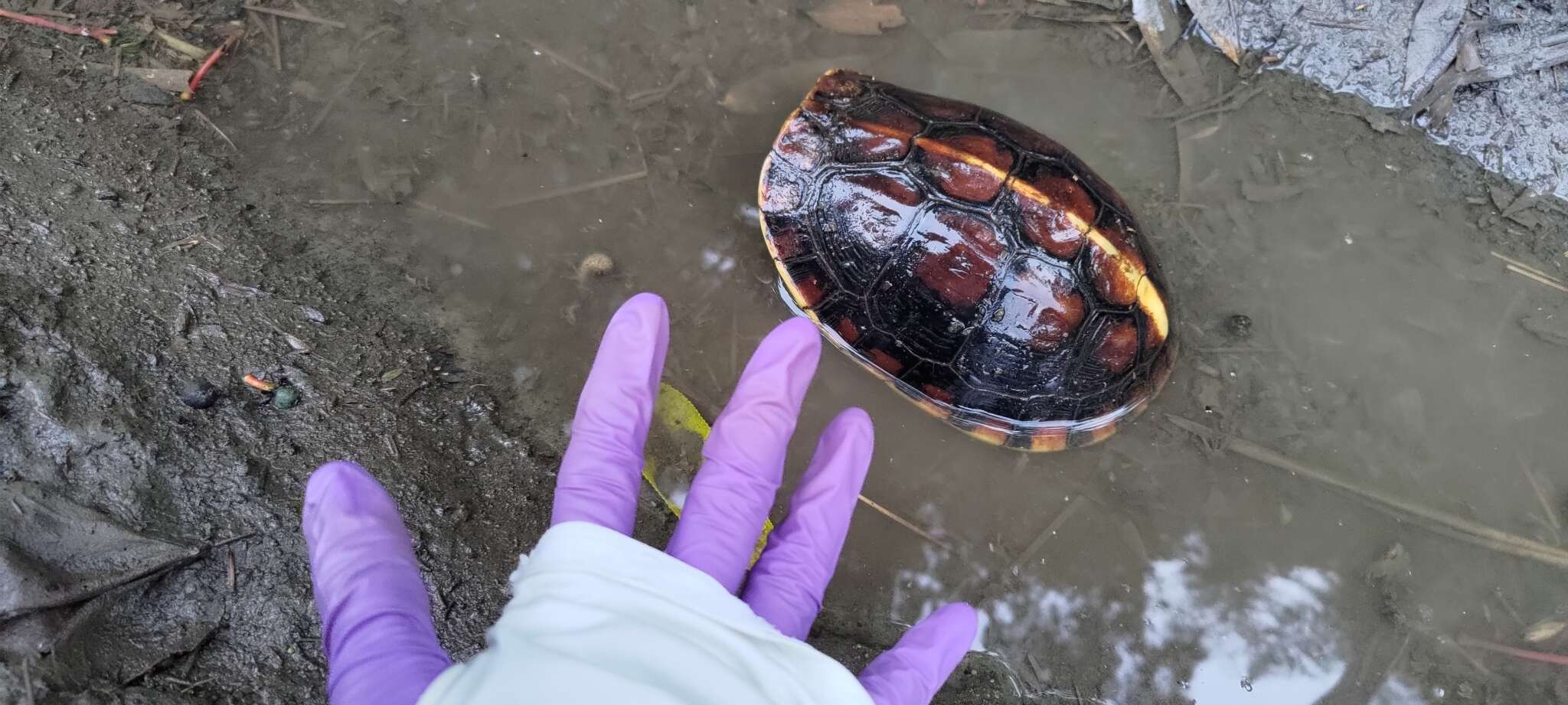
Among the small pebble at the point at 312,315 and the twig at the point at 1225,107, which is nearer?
the small pebble at the point at 312,315

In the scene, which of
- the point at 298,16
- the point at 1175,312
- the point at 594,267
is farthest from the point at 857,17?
the point at 298,16

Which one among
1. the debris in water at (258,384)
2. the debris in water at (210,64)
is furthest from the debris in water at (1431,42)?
the debris in water at (210,64)

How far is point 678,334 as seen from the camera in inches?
115

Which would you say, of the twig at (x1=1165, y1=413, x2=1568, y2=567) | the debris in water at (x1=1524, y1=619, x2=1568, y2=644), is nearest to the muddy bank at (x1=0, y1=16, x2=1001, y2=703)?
the twig at (x1=1165, y1=413, x2=1568, y2=567)

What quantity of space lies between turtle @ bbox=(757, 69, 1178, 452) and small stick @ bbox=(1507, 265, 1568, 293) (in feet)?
5.84

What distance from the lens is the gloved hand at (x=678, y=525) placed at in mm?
1894

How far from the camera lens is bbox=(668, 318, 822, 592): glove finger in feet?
6.93

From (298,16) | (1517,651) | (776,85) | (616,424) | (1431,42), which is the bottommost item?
(1517,651)

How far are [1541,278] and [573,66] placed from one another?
431 centimetres

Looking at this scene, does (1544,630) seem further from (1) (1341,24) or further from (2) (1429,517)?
(1) (1341,24)

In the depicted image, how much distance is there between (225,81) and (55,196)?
32.7 inches

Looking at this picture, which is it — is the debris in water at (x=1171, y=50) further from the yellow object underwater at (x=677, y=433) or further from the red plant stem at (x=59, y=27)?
the red plant stem at (x=59, y=27)

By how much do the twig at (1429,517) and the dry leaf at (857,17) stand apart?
234cm

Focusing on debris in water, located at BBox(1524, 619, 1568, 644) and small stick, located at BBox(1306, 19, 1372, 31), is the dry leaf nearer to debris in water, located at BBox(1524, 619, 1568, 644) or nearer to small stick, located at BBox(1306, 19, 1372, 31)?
small stick, located at BBox(1306, 19, 1372, 31)
